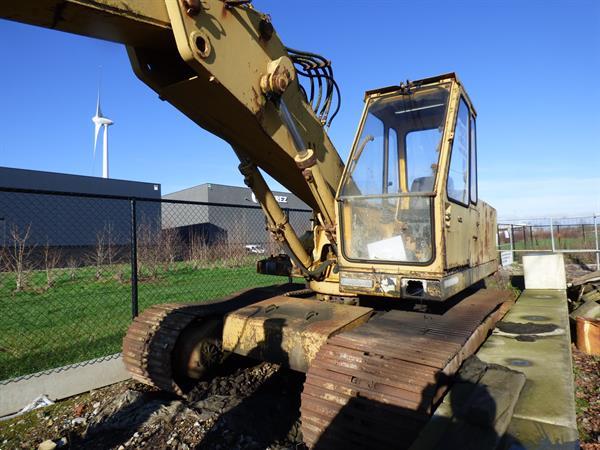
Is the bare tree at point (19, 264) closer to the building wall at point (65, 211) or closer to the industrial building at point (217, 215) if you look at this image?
the building wall at point (65, 211)

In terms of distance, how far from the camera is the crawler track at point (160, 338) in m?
4.13

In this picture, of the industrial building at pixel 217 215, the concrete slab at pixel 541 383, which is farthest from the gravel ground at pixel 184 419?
the industrial building at pixel 217 215

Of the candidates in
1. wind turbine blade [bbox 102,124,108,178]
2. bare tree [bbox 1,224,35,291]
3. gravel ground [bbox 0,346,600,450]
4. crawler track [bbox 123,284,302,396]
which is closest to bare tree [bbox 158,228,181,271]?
bare tree [bbox 1,224,35,291]

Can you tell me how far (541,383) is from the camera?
9.66 feet

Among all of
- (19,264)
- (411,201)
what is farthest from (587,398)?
(19,264)

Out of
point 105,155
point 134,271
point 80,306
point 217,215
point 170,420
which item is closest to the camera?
point 170,420

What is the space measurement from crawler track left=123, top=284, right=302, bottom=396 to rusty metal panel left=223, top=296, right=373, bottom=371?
437 millimetres

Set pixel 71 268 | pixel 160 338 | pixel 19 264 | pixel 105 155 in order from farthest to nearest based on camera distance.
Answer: pixel 105 155, pixel 71 268, pixel 19 264, pixel 160 338

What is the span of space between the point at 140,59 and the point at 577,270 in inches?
589

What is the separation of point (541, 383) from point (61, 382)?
4.39 m

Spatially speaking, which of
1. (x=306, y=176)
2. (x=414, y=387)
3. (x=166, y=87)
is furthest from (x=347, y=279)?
(x=166, y=87)

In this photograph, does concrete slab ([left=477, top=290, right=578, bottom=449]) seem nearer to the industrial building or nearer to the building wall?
the industrial building

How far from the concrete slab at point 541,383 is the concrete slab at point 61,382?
3.88m

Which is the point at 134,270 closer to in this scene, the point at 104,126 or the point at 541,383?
the point at 541,383
